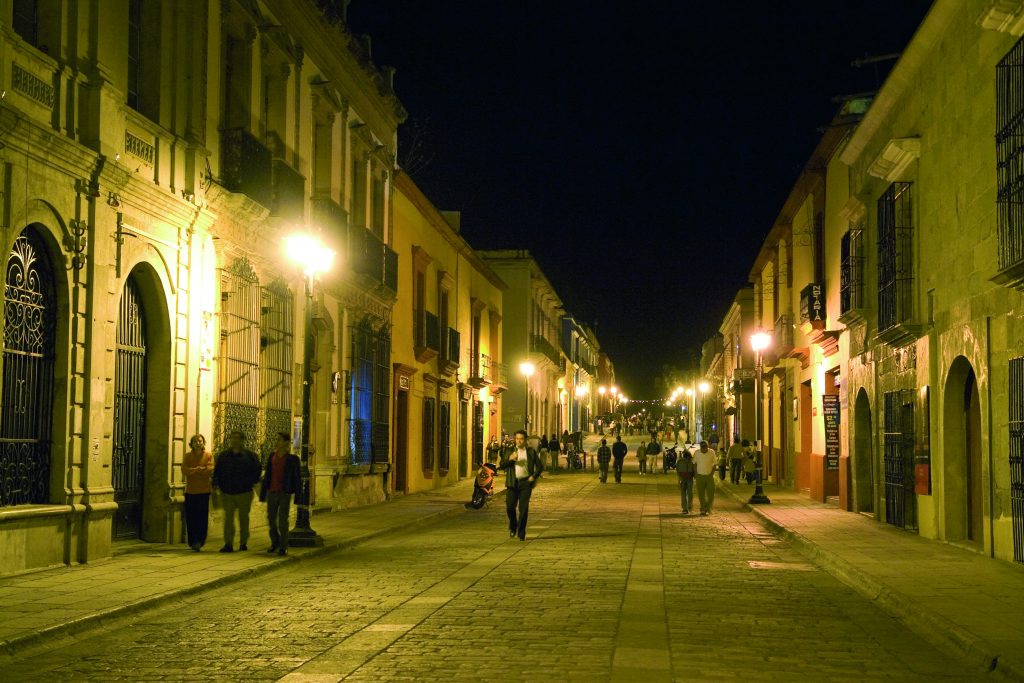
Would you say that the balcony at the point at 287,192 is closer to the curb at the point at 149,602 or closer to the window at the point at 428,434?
the curb at the point at 149,602

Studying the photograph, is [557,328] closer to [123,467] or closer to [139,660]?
[123,467]

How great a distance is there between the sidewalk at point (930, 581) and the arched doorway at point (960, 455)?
45 centimetres

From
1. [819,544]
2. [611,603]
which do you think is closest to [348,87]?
[819,544]

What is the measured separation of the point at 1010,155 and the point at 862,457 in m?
10.9

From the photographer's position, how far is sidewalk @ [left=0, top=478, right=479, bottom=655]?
375 inches

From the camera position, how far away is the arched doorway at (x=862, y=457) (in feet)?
76.3

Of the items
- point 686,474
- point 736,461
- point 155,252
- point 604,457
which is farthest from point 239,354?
point 604,457

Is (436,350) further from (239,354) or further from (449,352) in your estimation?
(239,354)

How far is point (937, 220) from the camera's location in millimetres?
17156

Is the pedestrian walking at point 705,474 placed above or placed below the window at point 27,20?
below

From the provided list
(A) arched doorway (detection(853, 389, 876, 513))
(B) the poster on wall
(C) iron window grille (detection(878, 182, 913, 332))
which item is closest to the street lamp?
(B) the poster on wall

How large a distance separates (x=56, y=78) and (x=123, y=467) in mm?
5185

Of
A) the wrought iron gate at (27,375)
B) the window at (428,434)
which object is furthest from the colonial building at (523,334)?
the wrought iron gate at (27,375)

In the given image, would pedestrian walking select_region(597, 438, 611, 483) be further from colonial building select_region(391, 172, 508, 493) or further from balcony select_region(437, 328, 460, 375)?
balcony select_region(437, 328, 460, 375)
